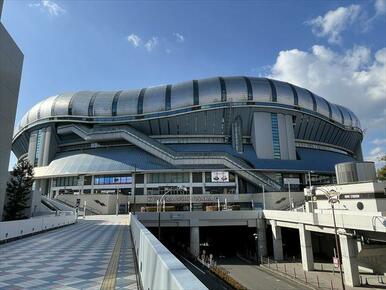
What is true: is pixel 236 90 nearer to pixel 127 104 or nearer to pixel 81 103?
pixel 127 104

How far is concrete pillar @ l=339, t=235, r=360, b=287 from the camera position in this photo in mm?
22609

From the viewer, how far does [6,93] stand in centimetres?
2834

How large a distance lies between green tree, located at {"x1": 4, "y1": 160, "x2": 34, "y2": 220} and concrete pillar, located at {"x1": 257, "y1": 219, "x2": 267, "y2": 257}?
30822mm

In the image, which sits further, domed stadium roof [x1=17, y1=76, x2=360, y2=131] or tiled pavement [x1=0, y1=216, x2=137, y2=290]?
domed stadium roof [x1=17, y1=76, x2=360, y2=131]

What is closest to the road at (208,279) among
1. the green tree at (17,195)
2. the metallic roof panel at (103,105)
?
the green tree at (17,195)

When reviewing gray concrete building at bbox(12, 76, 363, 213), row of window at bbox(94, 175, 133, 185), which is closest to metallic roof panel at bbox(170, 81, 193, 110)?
gray concrete building at bbox(12, 76, 363, 213)

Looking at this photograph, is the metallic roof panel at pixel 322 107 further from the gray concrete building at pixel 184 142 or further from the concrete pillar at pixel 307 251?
the concrete pillar at pixel 307 251

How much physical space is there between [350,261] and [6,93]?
109 ft

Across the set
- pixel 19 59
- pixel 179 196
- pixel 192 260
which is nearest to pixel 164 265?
pixel 19 59

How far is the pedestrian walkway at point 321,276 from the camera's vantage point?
23073 millimetres

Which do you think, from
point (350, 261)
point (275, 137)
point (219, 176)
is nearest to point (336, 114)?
point (275, 137)

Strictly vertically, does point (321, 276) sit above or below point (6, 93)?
below

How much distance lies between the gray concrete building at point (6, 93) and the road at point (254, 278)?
23101 mm

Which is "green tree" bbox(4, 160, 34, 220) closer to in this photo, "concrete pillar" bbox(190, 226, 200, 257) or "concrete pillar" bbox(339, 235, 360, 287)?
"concrete pillar" bbox(190, 226, 200, 257)
